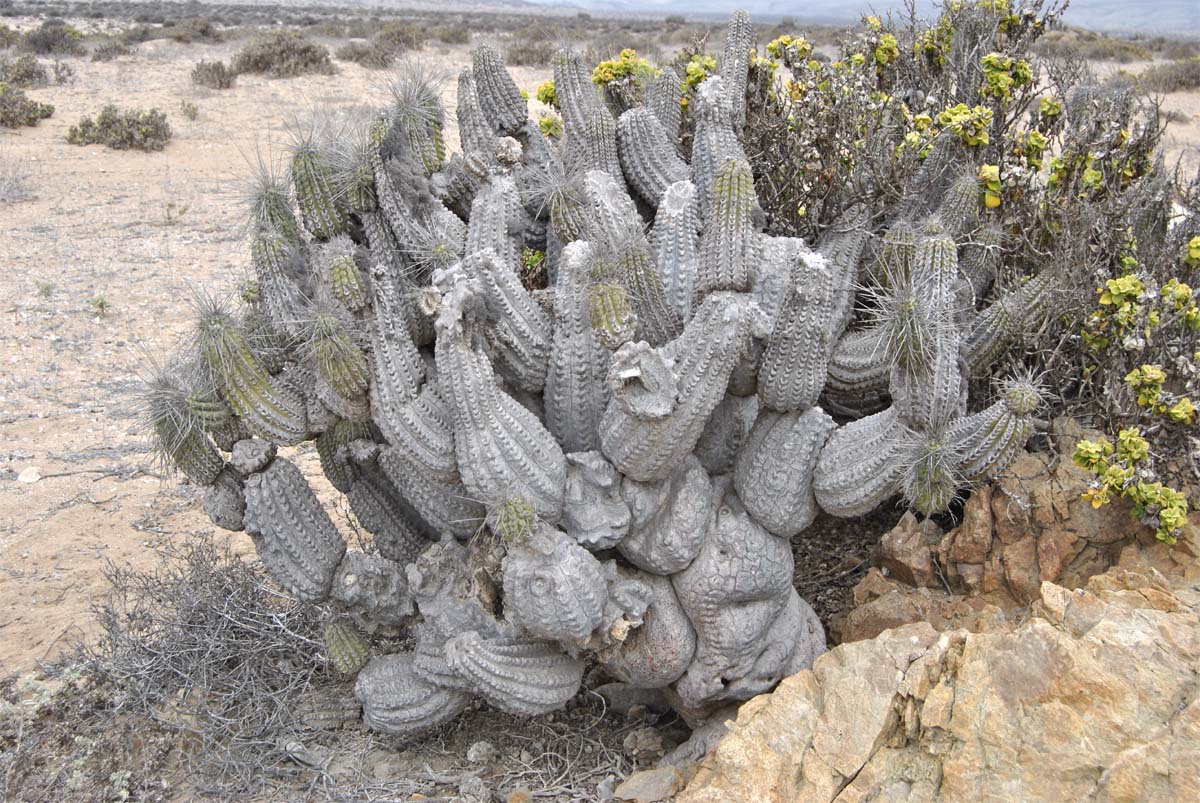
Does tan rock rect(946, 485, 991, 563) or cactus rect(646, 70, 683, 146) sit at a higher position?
cactus rect(646, 70, 683, 146)

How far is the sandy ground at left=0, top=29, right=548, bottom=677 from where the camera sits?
4.77 meters

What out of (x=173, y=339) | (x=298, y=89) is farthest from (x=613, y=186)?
(x=298, y=89)

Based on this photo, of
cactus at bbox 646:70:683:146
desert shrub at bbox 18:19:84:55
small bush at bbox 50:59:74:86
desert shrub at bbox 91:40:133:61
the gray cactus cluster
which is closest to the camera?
the gray cactus cluster

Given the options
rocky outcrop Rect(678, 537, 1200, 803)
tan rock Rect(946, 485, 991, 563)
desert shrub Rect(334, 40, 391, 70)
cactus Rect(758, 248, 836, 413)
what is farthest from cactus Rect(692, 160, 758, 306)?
desert shrub Rect(334, 40, 391, 70)

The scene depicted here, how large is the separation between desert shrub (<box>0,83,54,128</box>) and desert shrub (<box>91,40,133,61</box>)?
19.3 ft

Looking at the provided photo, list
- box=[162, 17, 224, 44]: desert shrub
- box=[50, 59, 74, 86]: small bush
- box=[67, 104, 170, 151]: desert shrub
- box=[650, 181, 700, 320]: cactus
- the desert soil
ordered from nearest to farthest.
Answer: box=[650, 181, 700, 320]: cactus → the desert soil → box=[67, 104, 170, 151]: desert shrub → box=[50, 59, 74, 86]: small bush → box=[162, 17, 224, 44]: desert shrub

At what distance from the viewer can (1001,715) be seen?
231 centimetres

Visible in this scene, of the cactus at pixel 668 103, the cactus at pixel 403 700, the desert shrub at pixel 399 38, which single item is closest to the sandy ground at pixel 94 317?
the cactus at pixel 403 700

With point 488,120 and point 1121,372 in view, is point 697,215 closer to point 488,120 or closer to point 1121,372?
point 488,120

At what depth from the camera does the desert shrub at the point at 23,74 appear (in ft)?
52.0

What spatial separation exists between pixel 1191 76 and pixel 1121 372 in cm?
1658

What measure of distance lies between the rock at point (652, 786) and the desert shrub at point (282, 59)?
1738cm

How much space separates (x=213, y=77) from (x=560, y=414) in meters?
15.9

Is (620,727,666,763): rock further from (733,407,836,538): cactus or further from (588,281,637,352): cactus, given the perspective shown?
(588,281,637,352): cactus
